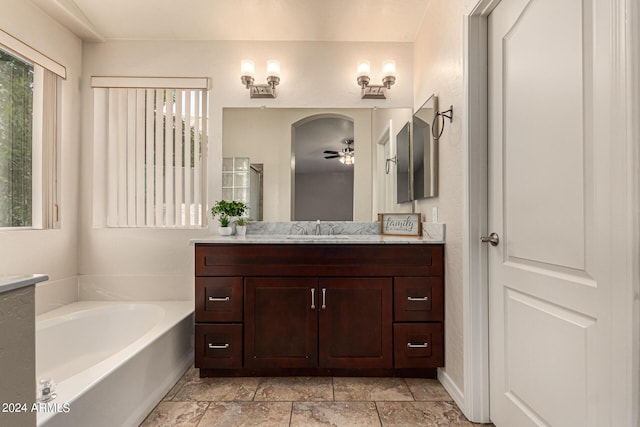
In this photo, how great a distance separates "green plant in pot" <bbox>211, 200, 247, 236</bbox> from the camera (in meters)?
2.48

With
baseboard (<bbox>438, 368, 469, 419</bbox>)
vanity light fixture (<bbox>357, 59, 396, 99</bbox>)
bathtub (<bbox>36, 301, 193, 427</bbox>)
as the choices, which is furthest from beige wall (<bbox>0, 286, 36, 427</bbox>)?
vanity light fixture (<bbox>357, 59, 396, 99</bbox>)

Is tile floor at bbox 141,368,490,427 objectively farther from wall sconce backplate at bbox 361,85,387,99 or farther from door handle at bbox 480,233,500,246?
wall sconce backplate at bbox 361,85,387,99

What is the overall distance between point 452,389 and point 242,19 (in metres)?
2.87

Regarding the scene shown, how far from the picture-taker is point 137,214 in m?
2.63

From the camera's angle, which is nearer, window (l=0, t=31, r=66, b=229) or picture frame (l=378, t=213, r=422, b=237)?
window (l=0, t=31, r=66, b=229)

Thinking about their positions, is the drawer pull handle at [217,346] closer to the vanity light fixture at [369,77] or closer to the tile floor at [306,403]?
the tile floor at [306,403]

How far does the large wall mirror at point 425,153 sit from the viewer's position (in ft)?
6.93

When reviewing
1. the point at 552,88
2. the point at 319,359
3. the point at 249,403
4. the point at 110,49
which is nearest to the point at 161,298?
the point at 249,403

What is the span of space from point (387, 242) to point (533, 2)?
4.39 ft

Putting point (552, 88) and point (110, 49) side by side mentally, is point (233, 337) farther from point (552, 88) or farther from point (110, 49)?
point (110, 49)

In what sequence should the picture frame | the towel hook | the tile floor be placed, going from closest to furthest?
the tile floor < the towel hook < the picture frame

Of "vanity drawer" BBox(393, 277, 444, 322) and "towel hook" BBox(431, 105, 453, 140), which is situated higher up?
"towel hook" BBox(431, 105, 453, 140)

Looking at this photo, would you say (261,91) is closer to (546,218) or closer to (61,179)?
(61,179)

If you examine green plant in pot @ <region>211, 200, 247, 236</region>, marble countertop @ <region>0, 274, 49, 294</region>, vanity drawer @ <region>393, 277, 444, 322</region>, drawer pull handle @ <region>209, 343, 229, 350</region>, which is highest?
green plant in pot @ <region>211, 200, 247, 236</region>
